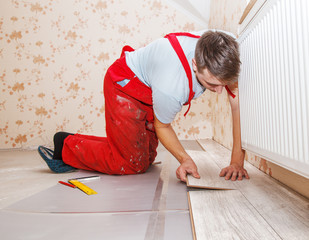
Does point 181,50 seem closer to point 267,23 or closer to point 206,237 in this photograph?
point 267,23

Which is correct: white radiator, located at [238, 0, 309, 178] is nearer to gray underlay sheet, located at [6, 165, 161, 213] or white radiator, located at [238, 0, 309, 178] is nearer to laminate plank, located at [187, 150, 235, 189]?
laminate plank, located at [187, 150, 235, 189]

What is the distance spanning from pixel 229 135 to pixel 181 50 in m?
1.27

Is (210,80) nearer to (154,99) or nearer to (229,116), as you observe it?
(154,99)

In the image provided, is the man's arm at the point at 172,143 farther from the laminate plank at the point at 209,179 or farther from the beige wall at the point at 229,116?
the beige wall at the point at 229,116

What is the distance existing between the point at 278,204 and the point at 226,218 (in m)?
0.23


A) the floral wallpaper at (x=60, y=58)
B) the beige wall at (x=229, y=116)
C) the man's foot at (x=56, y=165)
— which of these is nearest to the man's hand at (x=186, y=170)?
the beige wall at (x=229, y=116)

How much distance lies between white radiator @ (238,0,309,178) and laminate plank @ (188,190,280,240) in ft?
0.60

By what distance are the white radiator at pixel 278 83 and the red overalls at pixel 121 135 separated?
1.81ft

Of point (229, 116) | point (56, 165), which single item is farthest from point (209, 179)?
point (229, 116)

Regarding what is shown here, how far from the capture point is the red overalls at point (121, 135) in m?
1.45

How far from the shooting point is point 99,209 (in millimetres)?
948

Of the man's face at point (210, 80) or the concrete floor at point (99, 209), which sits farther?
the man's face at point (210, 80)

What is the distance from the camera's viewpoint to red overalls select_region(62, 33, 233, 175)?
57.0 inches

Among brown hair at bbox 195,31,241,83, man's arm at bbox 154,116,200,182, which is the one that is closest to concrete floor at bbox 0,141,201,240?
man's arm at bbox 154,116,200,182
